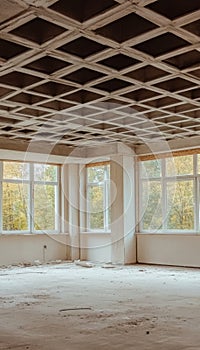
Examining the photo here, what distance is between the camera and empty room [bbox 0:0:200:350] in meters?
4.40

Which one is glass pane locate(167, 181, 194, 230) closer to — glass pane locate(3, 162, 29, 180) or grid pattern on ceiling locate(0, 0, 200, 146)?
grid pattern on ceiling locate(0, 0, 200, 146)

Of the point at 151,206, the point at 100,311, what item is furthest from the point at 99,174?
the point at 100,311

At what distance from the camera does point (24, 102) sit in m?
7.38

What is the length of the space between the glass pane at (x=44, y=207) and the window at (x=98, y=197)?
97cm

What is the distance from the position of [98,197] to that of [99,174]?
610 mm

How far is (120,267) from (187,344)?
21.3 feet

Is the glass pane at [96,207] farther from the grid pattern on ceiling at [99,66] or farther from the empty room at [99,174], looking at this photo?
the grid pattern on ceiling at [99,66]

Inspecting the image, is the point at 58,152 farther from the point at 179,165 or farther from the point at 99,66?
the point at 99,66

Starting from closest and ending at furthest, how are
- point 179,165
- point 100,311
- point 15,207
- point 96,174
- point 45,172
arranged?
1. point 100,311
2. point 179,165
3. point 15,207
4. point 45,172
5. point 96,174

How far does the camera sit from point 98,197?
40.2 ft

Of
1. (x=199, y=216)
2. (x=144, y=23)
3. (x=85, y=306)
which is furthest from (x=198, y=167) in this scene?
(x=144, y=23)

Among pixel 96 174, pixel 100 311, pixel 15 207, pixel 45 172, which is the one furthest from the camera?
pixel 96 174

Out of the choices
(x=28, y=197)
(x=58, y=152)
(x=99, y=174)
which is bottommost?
(x=28, y=197)

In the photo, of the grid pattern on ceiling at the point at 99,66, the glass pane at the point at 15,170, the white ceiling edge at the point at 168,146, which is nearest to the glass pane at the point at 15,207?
the glass pane at the point at 15,170
